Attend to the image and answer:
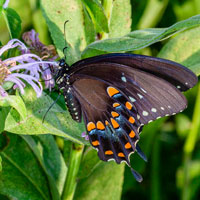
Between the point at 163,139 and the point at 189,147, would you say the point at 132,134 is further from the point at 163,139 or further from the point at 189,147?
A: the point at 163,139

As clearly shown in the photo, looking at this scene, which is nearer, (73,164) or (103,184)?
(73,164)

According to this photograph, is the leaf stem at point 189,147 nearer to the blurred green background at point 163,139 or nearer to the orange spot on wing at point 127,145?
the blurred green background at point 163,139

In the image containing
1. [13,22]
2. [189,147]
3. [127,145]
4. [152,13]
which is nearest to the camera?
[13,22]

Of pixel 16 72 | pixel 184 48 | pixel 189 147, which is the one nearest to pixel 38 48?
pixel 16 72

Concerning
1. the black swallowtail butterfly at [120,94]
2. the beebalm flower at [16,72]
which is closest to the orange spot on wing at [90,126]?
the black swallowtail butterfly at [120,94]

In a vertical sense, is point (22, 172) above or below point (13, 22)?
below

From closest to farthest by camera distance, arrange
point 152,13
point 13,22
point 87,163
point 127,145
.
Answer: point 13,22 < point 127,145 < point 87,163 < point 152,13

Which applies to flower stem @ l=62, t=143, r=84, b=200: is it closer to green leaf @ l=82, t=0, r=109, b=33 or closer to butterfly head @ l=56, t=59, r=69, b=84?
butterfly head @ l=56, t=59, r=69, b=84
